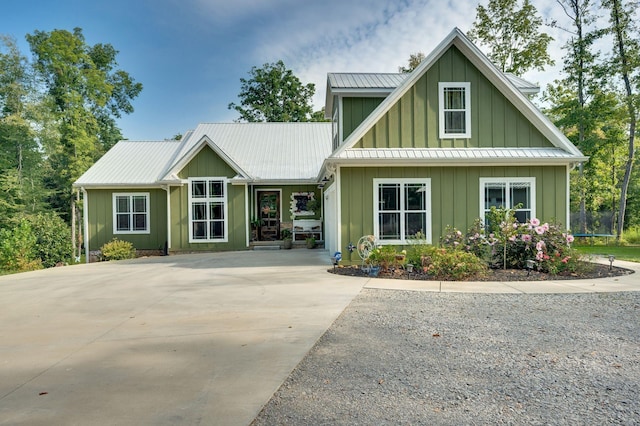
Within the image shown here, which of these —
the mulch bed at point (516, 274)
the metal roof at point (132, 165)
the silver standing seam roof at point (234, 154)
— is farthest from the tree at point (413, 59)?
the mulch bed at point (516, 274)

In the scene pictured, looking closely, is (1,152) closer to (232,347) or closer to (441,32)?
(441,32)

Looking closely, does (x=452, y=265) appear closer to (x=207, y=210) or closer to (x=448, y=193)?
(x=448, y=193)

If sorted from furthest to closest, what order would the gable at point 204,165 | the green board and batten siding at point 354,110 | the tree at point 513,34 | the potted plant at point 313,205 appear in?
the tree at point 513,34 → the potted plant at point 313,205 → the gable at point 204,165 → the green board and batten siding at point 354,110

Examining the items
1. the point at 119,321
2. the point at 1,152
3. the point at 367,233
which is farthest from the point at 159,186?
the point at 1,152

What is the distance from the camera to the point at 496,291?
726 centimetres

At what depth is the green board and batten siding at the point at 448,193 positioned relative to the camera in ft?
36.0

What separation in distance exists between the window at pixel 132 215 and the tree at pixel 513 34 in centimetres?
2178

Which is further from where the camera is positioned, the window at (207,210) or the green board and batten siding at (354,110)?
the window at (207,210)

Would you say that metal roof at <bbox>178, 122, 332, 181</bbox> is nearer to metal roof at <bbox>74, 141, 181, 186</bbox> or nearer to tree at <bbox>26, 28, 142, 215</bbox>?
metal roof at <bbox>74, 141, 181, 186</bbox>

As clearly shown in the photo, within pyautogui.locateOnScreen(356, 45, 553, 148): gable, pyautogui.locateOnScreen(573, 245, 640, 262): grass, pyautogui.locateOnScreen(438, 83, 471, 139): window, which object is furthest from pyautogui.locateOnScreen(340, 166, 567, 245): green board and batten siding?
pyautogui.locateOnScreen(573, 245, 640, 262): grass

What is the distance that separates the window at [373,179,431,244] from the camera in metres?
11.0

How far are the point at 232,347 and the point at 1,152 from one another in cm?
2901

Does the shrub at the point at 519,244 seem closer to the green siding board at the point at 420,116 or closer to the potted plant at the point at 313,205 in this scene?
the green siding board at the point at 420,116

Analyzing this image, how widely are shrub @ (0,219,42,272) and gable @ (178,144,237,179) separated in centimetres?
550
